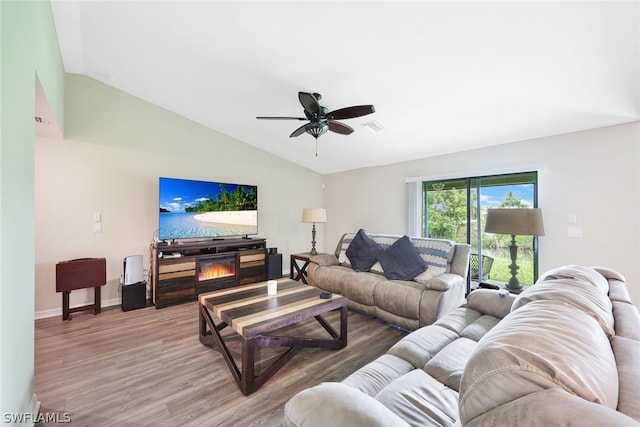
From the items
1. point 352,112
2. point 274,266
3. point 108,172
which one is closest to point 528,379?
point 352,112

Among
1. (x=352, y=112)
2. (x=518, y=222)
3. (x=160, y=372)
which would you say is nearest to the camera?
(x=160, y=372)

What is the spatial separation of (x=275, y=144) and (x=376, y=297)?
314cm

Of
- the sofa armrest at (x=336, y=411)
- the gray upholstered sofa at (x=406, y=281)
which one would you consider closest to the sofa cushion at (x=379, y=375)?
the sofa armrest at (x=336, y=411)

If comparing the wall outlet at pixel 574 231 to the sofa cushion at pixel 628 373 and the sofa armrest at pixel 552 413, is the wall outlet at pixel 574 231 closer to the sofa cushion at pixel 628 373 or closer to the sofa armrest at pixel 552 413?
the sofa cushion at pixel 628 373

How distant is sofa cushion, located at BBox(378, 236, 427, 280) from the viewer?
2996 millimetres

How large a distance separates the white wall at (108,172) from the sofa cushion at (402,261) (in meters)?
3.00

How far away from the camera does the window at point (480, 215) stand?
11.0ft

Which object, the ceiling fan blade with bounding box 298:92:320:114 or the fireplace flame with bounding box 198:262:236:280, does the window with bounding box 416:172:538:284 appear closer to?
the ceiling fan blade with bounding box 298:92:320:114

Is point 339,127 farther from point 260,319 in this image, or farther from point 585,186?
point 585,186

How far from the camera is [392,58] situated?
2242mm

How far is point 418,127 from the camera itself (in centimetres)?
334

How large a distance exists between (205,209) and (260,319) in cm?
258

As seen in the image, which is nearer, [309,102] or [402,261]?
[309,102]

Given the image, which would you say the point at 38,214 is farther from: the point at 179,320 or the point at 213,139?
the point at 213,139
